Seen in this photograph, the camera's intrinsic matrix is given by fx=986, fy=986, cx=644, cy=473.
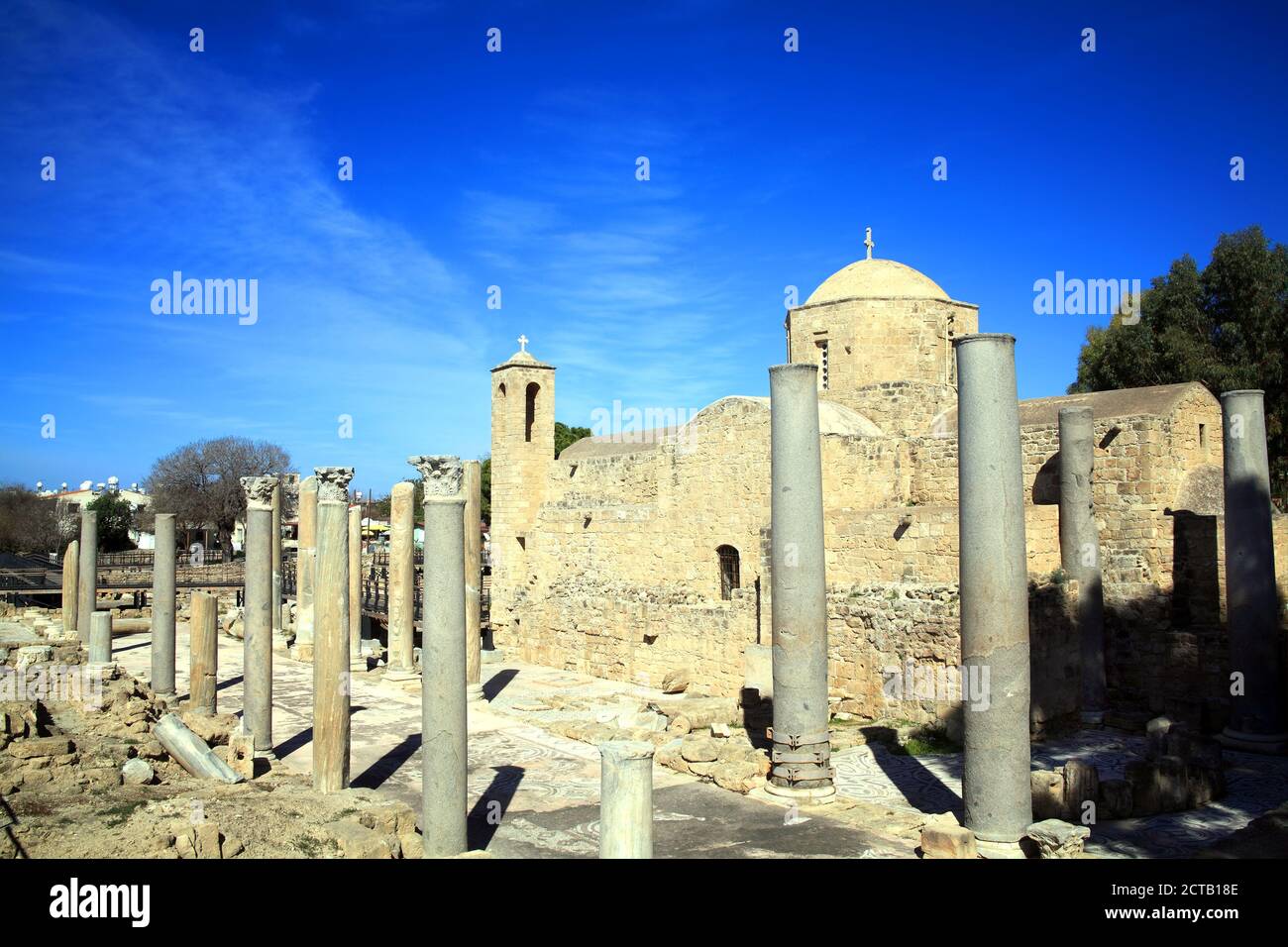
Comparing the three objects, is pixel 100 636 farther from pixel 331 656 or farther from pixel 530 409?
pixel 530 409

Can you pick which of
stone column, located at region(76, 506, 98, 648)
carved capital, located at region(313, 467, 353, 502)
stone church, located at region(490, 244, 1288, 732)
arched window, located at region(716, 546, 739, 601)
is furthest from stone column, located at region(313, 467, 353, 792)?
arched window, located at region(716, 546, 739, 601)

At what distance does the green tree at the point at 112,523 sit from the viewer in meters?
49.8

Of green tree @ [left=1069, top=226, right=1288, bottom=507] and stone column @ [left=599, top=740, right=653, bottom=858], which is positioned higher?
green tree @ [left=1069, top=226, right=1288, bottom=507]

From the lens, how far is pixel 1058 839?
7.09 m

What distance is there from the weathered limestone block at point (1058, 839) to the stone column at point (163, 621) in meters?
12.4

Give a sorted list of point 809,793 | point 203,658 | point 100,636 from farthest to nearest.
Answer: point 100,636
point 203,658
point 809,793

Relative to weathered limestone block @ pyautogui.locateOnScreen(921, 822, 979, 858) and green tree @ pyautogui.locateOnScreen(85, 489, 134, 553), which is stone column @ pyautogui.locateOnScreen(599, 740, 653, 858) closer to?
weathered limestone block @ pyautogui.locateOnScreen(921, 822, 979, 858)

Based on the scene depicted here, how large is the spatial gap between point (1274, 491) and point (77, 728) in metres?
30.1

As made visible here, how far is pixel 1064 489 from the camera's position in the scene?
15.1 meters

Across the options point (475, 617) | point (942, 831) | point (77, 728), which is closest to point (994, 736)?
point (942, 831)

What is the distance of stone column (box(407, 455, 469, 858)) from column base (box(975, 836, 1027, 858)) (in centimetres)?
402

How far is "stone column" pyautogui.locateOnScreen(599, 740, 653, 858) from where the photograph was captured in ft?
21.0

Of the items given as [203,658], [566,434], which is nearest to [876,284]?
[203,658]

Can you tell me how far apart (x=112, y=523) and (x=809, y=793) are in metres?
50.3
